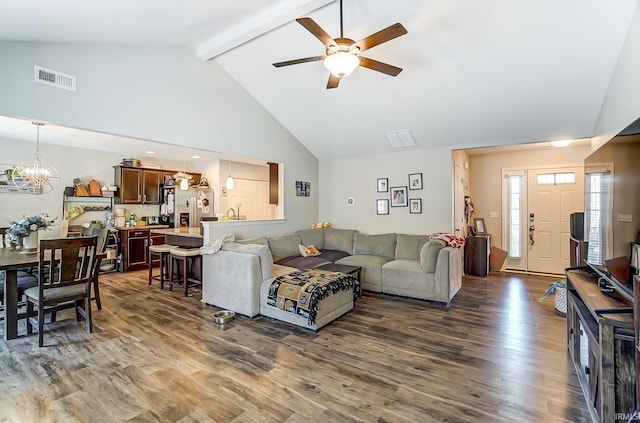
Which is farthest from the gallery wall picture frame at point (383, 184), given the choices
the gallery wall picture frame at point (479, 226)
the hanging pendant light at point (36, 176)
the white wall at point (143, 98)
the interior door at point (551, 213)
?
the hanging pendant light at point (36, 176)

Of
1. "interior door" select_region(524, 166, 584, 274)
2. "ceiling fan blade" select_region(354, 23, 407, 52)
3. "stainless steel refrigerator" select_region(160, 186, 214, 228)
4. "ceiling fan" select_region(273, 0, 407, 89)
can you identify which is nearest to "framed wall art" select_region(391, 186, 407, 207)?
"interior door" select_region(524, 166, 584, 274)

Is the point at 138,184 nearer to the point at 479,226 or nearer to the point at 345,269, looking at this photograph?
the point at 345,269

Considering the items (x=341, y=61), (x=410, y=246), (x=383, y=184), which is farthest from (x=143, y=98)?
(x=410, y=246)

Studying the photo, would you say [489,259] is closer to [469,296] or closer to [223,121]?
[469,296]

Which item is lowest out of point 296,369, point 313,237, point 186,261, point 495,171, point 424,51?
point 296,369

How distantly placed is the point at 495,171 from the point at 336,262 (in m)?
4.10

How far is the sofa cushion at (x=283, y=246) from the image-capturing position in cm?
496

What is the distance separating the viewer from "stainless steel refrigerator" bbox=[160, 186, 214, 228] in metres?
→ 6.79

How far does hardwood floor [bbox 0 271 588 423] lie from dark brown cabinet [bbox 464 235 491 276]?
6.35 feet

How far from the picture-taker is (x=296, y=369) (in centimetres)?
249

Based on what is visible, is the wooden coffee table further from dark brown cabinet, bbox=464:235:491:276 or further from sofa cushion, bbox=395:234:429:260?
dark brown cabinet, bbox=464:235:491:276

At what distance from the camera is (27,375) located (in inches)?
94.2

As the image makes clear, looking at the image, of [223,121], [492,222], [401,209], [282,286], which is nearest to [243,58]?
[223,121]

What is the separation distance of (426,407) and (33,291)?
378 cm
